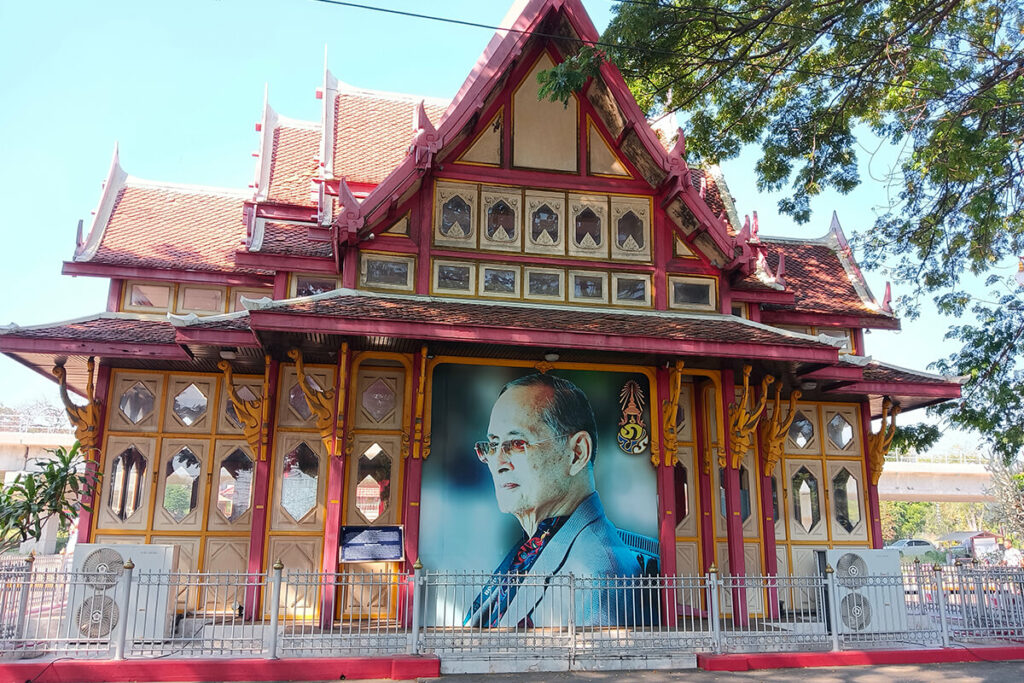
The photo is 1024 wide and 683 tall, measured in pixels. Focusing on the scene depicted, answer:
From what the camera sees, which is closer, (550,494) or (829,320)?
(550,494)

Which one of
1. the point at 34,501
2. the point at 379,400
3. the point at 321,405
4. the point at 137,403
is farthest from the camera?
the point at 137,403

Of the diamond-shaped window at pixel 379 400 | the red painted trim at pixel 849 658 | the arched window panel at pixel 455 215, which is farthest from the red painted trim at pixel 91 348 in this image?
the red painted trim at pixel 849 658

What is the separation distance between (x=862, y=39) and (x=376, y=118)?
9601 millimetres

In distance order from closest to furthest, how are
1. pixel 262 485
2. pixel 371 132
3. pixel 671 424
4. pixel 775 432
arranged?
pixel 262 485 → pixel 671 424 → pixel 775 432 → pixel 371 132

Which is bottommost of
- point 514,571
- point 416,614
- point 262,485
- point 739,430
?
point 416,614

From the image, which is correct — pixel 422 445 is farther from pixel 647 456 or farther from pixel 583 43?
pixel 583 43

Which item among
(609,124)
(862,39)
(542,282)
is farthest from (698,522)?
(862,39)

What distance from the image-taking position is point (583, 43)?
13.3 m

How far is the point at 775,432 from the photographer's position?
14531mm

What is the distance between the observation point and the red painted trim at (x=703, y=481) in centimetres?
1360

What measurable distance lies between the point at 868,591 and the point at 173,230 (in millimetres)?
14399

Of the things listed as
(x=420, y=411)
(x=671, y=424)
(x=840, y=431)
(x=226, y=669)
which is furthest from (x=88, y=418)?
(x=840, y=431)

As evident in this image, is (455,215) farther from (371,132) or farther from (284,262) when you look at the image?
(371,132)

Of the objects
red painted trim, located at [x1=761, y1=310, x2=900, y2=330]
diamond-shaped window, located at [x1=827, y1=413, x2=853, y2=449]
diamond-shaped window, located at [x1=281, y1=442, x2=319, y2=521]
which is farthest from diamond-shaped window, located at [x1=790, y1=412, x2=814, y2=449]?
diamond-shaped window, located at [x1=281, y1=442, x2=319, y2=521]
